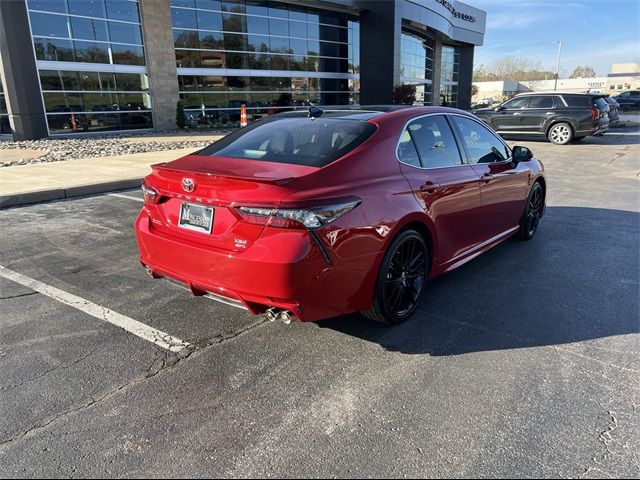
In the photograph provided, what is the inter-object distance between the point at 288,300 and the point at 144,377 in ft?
3.46

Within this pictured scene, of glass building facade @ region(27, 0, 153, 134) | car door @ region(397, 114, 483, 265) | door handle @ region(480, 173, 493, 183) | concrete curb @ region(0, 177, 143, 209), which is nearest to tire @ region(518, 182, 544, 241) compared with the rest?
door handle @ region(480, 173, 493, 183)

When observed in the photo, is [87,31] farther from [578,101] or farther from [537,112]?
[578,101]

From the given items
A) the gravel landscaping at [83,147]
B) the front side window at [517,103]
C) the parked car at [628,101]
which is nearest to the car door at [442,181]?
the gravel landscaping at [83,147]

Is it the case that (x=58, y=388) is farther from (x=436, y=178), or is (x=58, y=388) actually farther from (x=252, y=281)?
(x=436, y=178)

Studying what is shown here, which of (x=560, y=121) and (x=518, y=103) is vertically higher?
(x=518, y=103)

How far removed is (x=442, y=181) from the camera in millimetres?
4043

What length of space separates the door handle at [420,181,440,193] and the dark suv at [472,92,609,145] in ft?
54.2

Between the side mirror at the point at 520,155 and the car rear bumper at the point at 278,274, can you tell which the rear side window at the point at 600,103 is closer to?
the side mirror at the point at 520,155

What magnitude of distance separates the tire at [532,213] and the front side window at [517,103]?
14.3 meters

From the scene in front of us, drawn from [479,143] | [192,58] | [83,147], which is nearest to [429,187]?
[479,143]

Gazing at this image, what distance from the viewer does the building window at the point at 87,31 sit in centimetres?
1923

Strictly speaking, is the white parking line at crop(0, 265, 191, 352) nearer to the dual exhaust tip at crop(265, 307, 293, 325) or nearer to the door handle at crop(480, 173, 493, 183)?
the dual exhaust tip at crop(265, 307, 293, 325)

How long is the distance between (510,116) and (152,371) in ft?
62.4

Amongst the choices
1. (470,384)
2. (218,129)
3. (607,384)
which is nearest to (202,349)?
(470,384)
